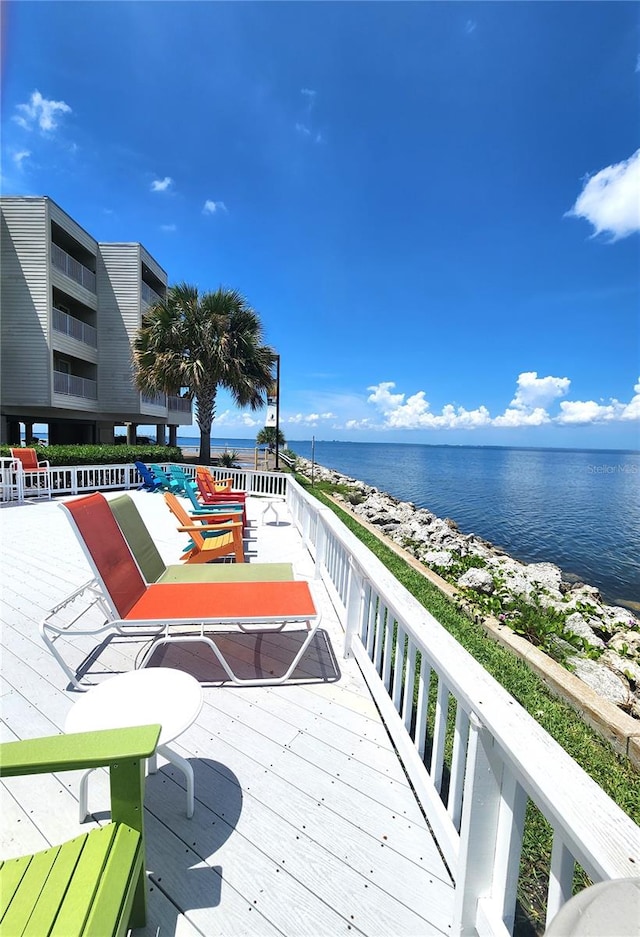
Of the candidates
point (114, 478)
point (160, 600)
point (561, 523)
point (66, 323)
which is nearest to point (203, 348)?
point (114, 478)

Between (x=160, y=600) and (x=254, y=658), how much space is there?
2.72 ft

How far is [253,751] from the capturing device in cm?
204

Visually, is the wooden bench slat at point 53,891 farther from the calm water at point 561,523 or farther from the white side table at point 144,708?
the calm water at point 561,523

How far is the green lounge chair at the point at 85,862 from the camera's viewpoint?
93cm

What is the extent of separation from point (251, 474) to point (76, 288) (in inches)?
537

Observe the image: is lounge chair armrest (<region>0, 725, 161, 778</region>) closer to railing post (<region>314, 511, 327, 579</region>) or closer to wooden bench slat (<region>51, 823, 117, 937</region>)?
wooden bench slat (<region>51, 823, 117, 937</region>)

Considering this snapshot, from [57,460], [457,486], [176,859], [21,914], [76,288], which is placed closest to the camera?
[21,914]

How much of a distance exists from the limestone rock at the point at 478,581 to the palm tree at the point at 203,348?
10.1 metres

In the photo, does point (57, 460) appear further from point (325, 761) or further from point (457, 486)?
point (457, 486)

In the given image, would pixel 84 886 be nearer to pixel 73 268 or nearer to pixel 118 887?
pixel 118 887

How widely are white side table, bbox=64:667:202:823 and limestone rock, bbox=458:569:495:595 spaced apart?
16.2 feet

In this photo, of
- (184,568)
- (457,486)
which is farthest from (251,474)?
(457,486)

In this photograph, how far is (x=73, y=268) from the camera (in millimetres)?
17250

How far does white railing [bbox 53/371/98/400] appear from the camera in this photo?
1608cm
